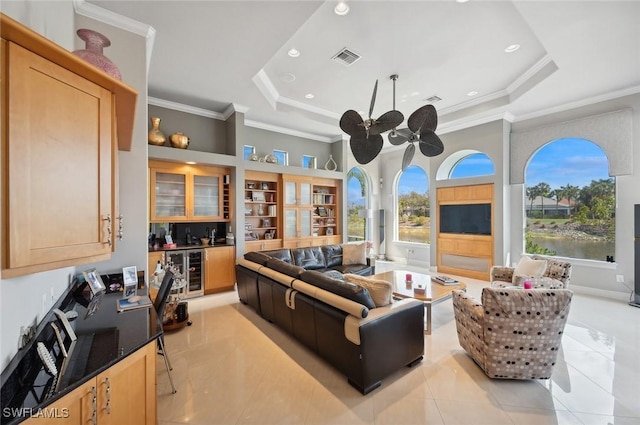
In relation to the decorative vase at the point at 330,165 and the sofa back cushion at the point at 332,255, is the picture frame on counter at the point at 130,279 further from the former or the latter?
the decorative vase at the point at 330,165

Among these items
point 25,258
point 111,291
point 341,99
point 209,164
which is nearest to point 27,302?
point 25,258

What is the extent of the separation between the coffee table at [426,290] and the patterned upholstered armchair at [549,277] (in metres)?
0.84

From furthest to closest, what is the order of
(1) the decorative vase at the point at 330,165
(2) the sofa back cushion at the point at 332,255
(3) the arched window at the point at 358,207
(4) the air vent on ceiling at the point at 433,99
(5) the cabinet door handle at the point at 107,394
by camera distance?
(3) the arched window at the point at 358,207 → (1) the decorative vase at the point at 330,165 → (2) the sofa back cushion at the point at 332,255 → (4) the air vent on ceiling at the point at 433,99 → (5) the cabinet door handle at the point at 107,394

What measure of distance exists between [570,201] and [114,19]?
7612 millimetres

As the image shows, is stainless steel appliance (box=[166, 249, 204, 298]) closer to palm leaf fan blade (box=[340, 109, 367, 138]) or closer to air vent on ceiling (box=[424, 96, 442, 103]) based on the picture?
palm leaf fan blade (box=[340, 109, 367, 138])

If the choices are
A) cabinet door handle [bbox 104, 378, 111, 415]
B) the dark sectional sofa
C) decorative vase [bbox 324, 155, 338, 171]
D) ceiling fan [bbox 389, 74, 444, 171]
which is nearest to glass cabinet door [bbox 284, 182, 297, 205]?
decorative vase [bbox 324, 155, 338, 171]

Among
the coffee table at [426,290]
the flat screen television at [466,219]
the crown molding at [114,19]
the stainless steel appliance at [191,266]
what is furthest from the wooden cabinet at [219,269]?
the flat screen television at [466,219]

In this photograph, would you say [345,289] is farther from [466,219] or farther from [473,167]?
[473,167]

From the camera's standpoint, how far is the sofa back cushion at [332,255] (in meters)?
5.38

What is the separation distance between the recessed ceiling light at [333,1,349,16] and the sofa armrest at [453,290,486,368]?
3.26 m

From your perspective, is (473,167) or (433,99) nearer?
(433,99)

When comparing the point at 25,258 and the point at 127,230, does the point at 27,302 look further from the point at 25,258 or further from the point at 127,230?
the point at 127,230

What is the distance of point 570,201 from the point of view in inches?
198

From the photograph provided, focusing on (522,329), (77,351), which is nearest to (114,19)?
(77,351)
